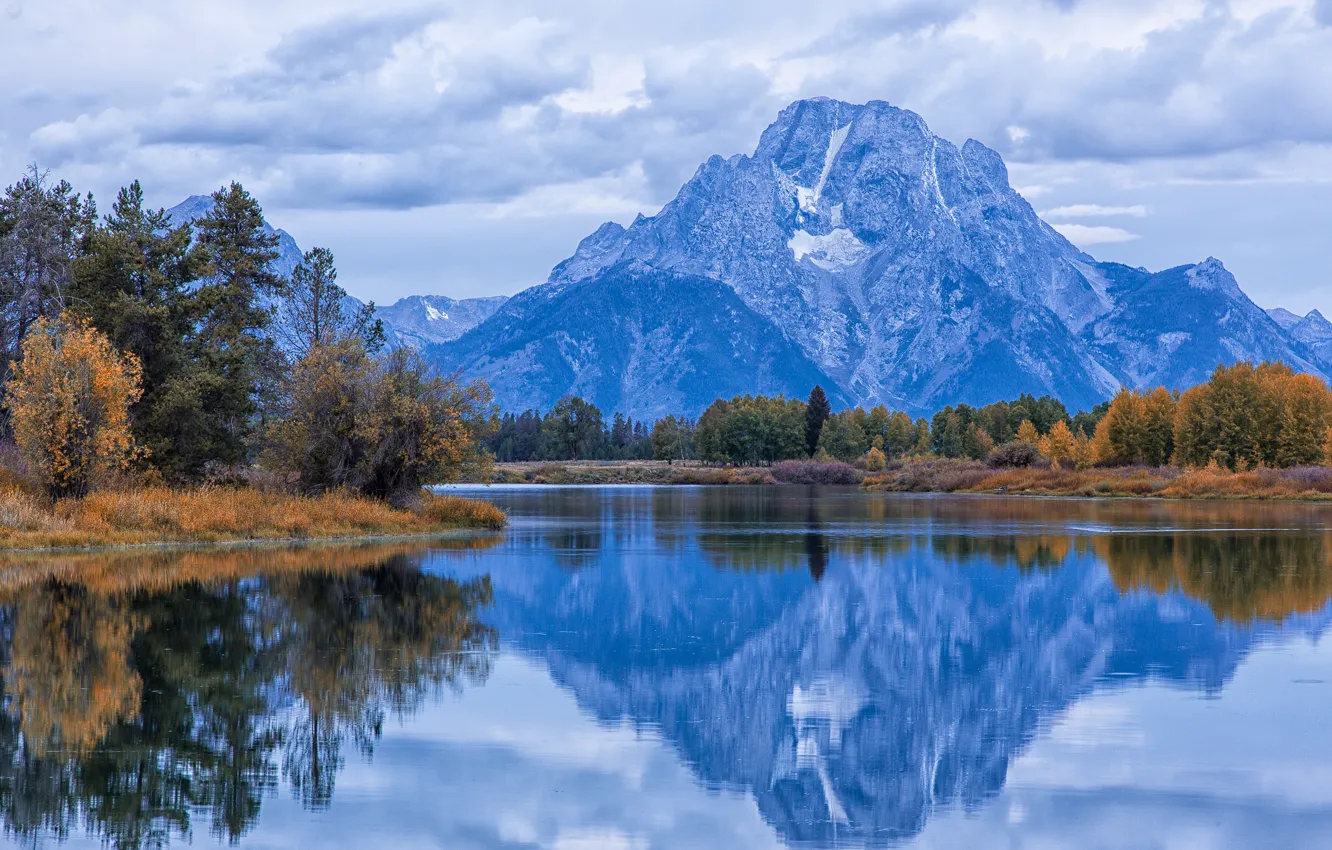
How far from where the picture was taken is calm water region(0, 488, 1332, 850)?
36.2 ft

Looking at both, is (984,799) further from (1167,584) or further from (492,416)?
(492,416)

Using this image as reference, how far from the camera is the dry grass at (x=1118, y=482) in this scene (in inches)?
3381

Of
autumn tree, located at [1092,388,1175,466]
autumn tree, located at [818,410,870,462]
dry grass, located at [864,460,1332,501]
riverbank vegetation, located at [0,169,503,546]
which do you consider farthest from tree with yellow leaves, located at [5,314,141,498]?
autumn tree, located at [818,410,870,462]

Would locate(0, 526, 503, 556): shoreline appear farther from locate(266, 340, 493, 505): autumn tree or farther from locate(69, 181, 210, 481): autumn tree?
locate(69, 181, 210, 481): autumn tree

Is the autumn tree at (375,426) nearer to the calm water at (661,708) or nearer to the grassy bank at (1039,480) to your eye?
the grassy bank at (1039,480)

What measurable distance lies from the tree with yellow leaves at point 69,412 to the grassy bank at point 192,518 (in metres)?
1.05

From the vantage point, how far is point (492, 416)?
48812 mm

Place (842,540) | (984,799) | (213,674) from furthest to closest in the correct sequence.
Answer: (842,540), (213,674), (984,799)

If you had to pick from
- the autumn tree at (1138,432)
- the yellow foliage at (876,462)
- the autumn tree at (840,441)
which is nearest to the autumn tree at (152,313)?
the autumn tree at (1138,432)

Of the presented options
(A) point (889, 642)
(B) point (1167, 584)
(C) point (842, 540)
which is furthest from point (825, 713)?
(C) point (842, 540)

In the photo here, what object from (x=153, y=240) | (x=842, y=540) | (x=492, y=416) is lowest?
(x=842, y=540)

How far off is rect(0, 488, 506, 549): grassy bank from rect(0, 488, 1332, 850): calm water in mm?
4384

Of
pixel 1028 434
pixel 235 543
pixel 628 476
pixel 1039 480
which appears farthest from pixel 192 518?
pixel 628 476

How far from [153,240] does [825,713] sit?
139 feet
